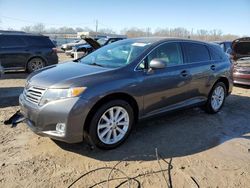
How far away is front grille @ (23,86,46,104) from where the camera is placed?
369 centimetres

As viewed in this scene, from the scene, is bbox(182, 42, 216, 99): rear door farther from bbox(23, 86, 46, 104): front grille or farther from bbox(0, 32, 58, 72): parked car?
bbox(0, 32, 58, 72): parked car

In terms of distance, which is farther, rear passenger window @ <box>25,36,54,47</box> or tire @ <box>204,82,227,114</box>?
rear passenger window @ <box>25,36,54,47</box>

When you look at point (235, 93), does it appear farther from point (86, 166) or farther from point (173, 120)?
point (86, 166)

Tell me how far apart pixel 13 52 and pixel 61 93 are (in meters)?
8.24

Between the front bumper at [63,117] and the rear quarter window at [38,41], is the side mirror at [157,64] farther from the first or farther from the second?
the rear quarter window at [38,41]

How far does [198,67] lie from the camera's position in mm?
5277

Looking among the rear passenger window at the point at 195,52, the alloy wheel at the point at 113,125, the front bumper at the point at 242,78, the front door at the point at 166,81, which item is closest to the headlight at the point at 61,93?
the alloy wheel at the point at 113,125

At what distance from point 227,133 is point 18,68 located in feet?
29.2

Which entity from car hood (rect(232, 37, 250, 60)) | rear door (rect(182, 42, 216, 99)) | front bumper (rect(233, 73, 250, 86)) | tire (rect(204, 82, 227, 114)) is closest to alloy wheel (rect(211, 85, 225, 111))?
tire (rect(204, 82, 227, 114))

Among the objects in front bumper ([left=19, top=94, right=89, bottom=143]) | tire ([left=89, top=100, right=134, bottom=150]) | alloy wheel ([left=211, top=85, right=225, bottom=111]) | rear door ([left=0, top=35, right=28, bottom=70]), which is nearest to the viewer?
front bumper ([left=19, top=94, right=89, bottom=143])

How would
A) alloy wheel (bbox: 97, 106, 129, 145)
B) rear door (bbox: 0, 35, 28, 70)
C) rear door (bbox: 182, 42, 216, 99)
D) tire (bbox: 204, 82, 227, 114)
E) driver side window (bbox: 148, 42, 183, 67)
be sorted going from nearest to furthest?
1. alloy wheel (bbox: 97, 106, 129, 145)
2. driver side window (bbox: 148, 42, 183, 67)
3. rear door (bbox: 182, 42, 216, 99)
4. tire (bbox: 204, 82, 227, 114)
5. rear door (bbox: 0, 35, 28, 70)

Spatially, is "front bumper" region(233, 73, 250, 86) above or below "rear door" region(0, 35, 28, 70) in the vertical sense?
below

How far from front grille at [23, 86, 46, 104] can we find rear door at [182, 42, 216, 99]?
8.91ft

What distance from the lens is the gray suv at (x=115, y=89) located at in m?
3.57
